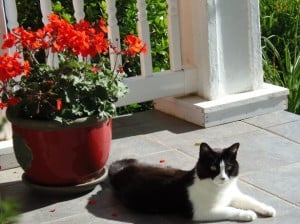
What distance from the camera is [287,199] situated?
346 cm

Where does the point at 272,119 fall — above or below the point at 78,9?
below

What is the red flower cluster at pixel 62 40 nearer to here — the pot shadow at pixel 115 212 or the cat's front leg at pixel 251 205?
the pot shadow at pixel 115 212

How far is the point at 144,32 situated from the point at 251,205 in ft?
5.62

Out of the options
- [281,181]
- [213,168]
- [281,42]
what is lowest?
[281,181]

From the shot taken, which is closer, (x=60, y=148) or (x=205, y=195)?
(x=205, y=195)

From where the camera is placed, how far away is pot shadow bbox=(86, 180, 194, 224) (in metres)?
3.28

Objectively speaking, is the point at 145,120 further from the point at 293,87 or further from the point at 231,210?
the point at 231,210

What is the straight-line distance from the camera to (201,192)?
10.4 ft

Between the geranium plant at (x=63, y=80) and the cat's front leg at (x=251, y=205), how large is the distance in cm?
76

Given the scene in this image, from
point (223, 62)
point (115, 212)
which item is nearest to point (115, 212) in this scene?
point (115, 212)

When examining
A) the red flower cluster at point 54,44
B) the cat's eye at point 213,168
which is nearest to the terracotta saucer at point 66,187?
the red flower cluster at point 54,44

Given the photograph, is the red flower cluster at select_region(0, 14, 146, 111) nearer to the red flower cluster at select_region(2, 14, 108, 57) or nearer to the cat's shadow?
the red flower cluster at select_region(2, 14, 108, 57)

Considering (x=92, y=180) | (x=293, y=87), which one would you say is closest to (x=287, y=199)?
(x=92, y=180)

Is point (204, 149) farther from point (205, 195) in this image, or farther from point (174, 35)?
point (174, 35)
